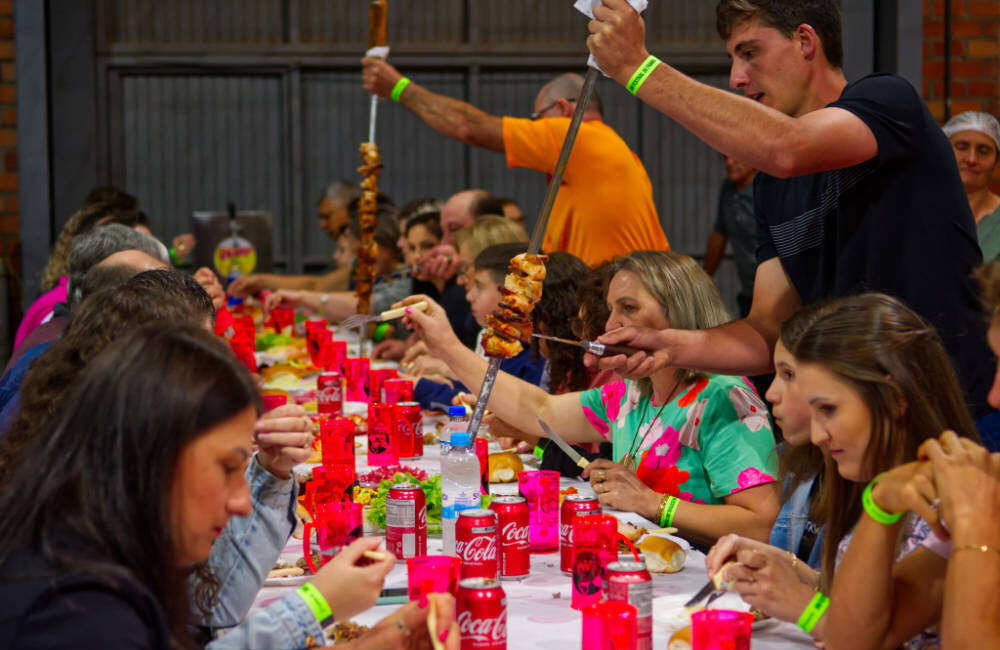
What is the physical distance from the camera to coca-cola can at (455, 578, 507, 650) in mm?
1482

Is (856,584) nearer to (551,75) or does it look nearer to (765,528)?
(765,528)

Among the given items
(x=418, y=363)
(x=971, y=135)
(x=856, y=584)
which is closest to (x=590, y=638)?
(x=856, y=584)

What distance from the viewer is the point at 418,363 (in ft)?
14.3

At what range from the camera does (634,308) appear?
2713 mm

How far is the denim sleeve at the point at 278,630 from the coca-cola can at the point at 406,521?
61 cm

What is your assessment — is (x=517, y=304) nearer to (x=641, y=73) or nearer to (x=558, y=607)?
(x=641, y=73)

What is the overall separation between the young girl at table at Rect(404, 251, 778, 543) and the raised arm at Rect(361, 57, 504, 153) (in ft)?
4.20

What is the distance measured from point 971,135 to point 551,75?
4.07 m

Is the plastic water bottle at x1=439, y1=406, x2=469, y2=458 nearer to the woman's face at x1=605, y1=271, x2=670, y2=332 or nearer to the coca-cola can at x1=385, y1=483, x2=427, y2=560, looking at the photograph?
the woman's face at x1=605, y1=271, x2=670, y2=332

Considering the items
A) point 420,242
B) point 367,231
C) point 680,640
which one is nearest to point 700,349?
point 680,640

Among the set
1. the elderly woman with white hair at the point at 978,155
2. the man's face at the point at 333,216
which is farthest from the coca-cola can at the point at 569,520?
the man's face at the point at 333,216

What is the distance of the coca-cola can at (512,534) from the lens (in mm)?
1936

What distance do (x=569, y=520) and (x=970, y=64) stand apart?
5.42 meters

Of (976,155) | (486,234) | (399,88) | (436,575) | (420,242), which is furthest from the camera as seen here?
(420,242)
